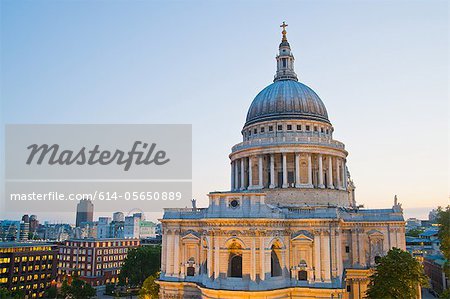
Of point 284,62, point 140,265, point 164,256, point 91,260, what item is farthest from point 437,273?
point 91,260

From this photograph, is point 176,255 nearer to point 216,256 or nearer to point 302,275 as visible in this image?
point 216,256

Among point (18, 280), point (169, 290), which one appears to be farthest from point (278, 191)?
point (18, 280)

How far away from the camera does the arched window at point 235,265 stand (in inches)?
2079

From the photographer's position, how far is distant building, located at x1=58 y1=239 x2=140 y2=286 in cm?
11288

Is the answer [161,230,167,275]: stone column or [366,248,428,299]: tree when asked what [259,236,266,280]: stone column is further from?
[161,230,167,275]: stone column

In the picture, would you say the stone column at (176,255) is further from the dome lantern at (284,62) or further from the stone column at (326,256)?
the dome lantern at (284,62)

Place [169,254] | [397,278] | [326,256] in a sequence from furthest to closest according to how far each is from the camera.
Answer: [169,254]
[326,256]
[397,278]

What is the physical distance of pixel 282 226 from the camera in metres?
54.1

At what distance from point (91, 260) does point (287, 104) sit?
7493 cm

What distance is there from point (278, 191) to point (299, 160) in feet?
20.1

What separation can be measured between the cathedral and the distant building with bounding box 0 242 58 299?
5223 cm

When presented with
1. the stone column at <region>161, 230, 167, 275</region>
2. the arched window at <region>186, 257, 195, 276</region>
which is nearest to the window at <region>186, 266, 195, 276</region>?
the arched window at <region>186, 257, 195, 276</region>

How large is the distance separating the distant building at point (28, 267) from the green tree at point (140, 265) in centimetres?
2190

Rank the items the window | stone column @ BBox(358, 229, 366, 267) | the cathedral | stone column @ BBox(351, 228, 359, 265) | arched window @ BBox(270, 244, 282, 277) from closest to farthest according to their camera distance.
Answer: the cathedral, arched window @ BBox(270, 244, 282, 277), the window, stone column @ BBox(358, 229, 366, 267), stone column @ BBox(351, 228, 359, 265)
